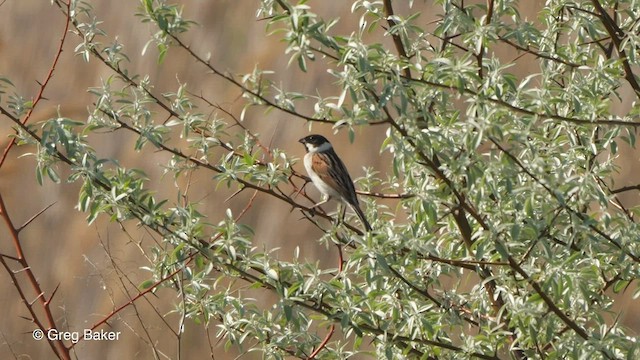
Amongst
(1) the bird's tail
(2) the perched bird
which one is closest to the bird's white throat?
(2) the perched bird

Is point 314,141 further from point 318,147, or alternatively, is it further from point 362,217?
point 362,217

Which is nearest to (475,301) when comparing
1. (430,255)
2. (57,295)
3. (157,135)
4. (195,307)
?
(430,255)

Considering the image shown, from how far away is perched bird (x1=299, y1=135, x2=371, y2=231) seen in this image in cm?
479

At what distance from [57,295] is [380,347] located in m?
3.71

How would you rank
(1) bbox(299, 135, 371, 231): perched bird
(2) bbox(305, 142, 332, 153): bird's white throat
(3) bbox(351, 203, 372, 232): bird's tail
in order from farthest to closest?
(2) bbox(305, 142, 332, 153): bird's white throat < (1) bbox(299, 135, 371, 231): perched bird < (3) bbox(351, 203, 372, 232): bird's tail

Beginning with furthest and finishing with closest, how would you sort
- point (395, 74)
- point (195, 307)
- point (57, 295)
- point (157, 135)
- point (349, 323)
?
point (57, 295)
point (195, 307)
point (157, 135)
point (349, 323)
point (395, 74)

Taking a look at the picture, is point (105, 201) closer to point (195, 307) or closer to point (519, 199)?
point (195, 307)

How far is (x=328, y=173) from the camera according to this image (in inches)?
206

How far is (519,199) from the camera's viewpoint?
10.7 ft

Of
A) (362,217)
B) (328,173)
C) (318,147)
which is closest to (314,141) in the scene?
(318,147)

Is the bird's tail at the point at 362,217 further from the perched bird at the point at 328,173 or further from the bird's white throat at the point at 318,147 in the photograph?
the bird's white throat at the point at 318,147

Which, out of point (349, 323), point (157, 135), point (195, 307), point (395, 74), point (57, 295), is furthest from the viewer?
point (57, 295)

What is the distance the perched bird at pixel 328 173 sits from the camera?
4.79 metres

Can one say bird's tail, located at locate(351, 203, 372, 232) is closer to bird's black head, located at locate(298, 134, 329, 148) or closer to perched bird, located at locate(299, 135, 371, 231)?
perched bird, located at locate(299, 135, 371, 231)
